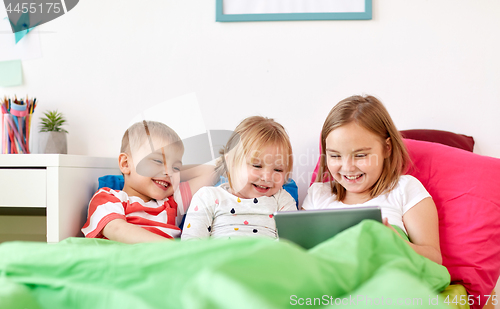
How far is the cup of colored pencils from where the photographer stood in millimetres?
1278

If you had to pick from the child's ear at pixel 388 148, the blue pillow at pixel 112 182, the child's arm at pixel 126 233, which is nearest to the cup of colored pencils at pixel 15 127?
the blue pillow at pixel 112 182

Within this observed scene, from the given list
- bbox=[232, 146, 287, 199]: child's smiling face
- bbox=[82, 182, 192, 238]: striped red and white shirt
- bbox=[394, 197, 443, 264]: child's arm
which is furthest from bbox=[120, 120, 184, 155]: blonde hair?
bbox=[394, 197, 443, 264]: child's arm

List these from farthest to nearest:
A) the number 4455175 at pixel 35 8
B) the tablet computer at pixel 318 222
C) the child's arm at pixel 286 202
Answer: the number 4455175 at pixel 35 8 → the child's arm at pixel 286 202 → the tablet computer at pixel 318 222

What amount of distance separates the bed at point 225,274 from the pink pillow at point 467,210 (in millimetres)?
250

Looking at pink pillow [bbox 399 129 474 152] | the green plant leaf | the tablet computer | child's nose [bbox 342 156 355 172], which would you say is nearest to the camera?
the tablet computer

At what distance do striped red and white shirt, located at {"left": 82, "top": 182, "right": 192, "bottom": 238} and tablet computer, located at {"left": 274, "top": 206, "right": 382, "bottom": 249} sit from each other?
505mm

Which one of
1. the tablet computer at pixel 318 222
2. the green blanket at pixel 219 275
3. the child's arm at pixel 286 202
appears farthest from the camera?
the child's arm at pixel 286 202

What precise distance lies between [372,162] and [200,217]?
49 cm

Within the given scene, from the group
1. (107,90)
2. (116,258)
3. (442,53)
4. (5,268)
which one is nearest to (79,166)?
(107,90)

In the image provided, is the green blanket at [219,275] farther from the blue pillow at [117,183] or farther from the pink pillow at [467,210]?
the blue pillow at [117,183]

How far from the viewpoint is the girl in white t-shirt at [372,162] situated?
0.98 meters

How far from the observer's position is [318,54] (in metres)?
1.39

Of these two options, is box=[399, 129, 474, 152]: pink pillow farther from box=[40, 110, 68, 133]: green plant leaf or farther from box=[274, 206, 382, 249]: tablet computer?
box=[40, 110, 68, 133]: green plant leaf

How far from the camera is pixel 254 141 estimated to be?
1.09m
